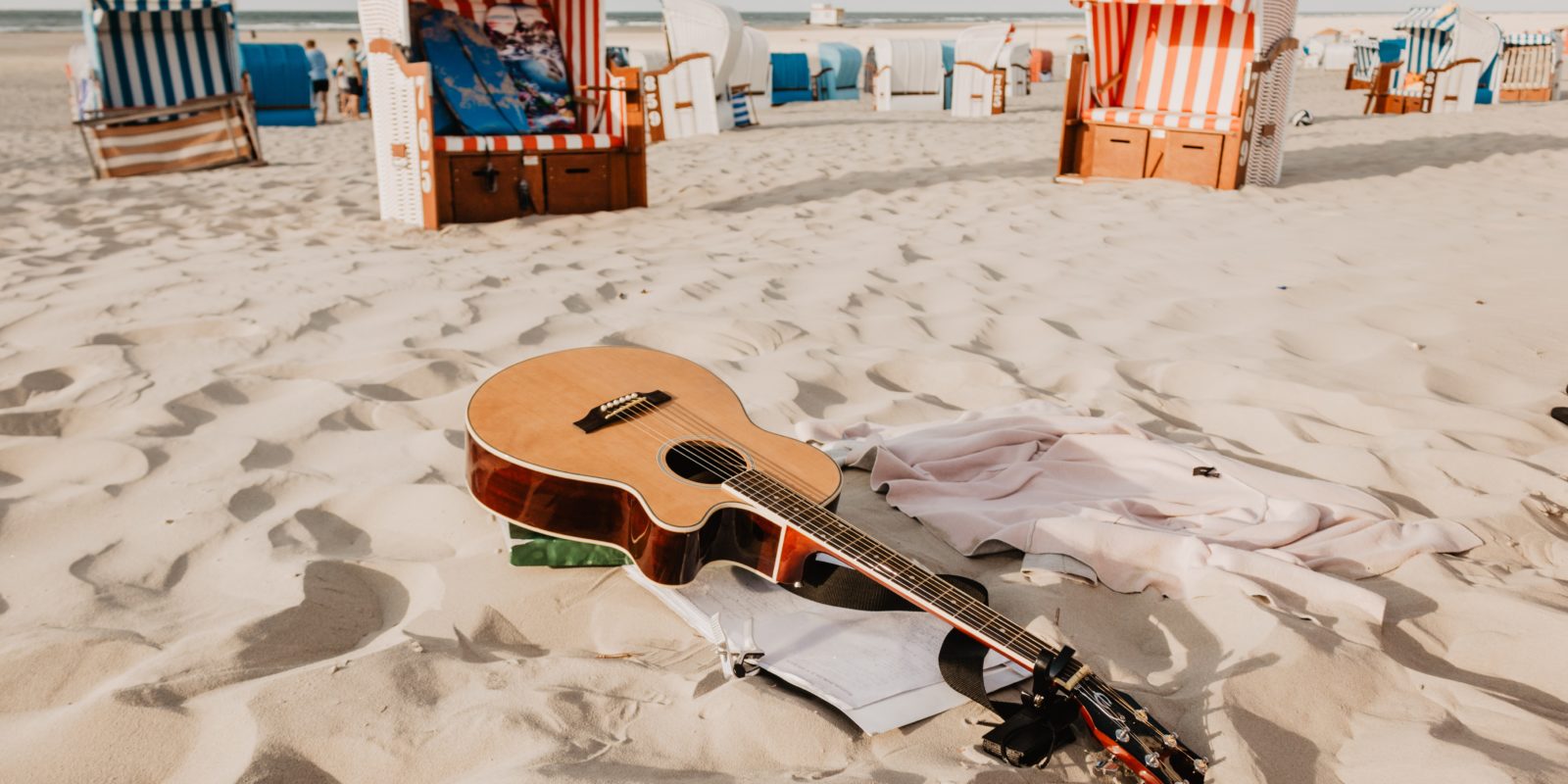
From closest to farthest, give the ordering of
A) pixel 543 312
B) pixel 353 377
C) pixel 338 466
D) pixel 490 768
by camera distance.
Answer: pixel 490 768 < pixel 338 466 < pixel 353 377 < pixel 543 312

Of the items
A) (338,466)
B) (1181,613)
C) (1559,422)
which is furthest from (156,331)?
(1559,422)

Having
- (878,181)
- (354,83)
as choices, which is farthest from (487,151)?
(354,83)

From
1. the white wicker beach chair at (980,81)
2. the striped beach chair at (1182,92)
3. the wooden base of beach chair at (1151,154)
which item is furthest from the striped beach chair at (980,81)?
the wooden base of beach chair at (1151,154)

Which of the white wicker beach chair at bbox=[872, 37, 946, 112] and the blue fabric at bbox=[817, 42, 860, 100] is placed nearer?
the white wicker beach chair at bbox=[872, 37, 946, 112]

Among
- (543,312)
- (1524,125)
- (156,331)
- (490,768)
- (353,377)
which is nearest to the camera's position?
(490,768)

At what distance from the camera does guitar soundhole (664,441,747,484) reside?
2002 millimetres

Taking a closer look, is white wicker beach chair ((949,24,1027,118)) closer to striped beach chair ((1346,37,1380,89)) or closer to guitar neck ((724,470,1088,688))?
striped beach chair ((1346,37,1380,89))

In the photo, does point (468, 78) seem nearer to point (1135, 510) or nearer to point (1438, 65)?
point (1135, 510)

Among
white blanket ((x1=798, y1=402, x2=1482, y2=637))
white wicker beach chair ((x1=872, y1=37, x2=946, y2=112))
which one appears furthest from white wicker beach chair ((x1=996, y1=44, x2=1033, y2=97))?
white blanket ((x1=798, y1=402, x2=1482, y2=637))

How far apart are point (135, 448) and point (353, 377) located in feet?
2.18

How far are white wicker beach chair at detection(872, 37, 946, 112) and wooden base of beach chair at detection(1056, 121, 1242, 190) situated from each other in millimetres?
8914

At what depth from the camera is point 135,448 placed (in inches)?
98.7

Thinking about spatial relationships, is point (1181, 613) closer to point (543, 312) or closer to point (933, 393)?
point (933, 393)

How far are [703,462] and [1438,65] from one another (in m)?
15.0
